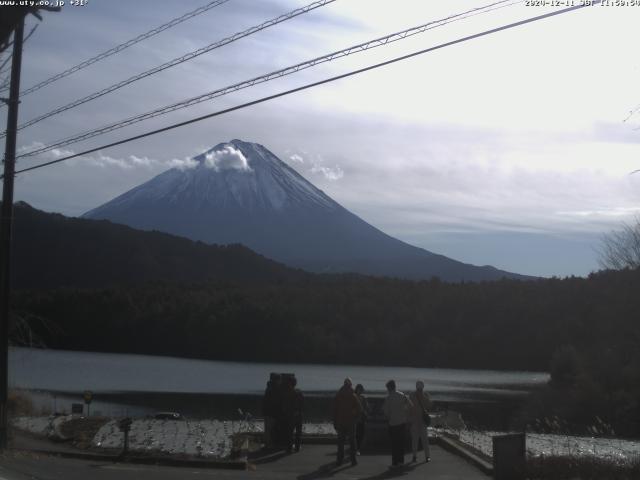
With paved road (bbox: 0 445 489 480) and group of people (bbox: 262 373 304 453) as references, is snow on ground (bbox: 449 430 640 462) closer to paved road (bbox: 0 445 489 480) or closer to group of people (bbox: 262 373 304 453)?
paved road (bbox: 0 445 489 480)

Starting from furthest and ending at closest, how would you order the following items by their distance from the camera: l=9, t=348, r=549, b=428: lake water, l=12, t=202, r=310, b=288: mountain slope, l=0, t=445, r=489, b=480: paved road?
l=12, t=202, r=310, b=288: mountain slope < l=9, t=348, r=549, b=428: lake water < l=0, t=445, r=489, b=480: paved road

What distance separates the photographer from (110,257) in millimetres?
126625

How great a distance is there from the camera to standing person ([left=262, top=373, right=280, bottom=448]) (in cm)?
1648

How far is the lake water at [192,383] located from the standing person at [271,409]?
15399mm

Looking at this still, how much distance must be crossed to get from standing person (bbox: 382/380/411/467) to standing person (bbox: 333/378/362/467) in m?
0.52

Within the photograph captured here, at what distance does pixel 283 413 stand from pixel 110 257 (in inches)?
4480

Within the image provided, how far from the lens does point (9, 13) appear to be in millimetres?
11930

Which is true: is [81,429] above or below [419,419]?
below

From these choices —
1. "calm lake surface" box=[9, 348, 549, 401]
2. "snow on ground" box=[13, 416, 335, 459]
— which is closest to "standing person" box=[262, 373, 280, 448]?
"snow on ground" box=[13, 416, 335, 459]

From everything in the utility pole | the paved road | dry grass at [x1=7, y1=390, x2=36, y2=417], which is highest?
the utility pole

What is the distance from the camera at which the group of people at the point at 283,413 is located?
53.6 feet

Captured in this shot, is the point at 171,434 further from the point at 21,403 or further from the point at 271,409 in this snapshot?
the point at 21,403

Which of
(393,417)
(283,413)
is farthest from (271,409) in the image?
(393,417)

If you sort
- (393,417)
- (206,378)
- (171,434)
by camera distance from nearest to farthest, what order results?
(393,417) < (171,434) < (206,378)
